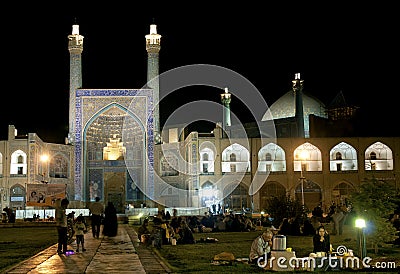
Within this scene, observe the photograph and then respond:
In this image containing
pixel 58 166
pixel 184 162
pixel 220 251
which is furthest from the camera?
pixel 58 166

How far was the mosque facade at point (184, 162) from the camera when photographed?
125 ft

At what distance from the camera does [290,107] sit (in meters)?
44.4

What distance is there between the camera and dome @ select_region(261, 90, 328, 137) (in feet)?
145

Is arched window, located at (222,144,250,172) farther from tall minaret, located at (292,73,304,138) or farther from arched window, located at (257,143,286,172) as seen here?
tall minaret, located at (292,73,304,138)

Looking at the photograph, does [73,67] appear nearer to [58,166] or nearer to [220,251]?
[58,166]

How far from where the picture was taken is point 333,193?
129 feet

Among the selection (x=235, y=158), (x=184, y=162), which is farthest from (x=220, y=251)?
(x=235, y=158)

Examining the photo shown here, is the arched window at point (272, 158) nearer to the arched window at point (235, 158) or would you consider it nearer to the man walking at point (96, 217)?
the arched window at point (235, 158)

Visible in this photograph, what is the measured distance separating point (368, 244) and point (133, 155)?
102ft

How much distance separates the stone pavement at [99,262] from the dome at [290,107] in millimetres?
32224

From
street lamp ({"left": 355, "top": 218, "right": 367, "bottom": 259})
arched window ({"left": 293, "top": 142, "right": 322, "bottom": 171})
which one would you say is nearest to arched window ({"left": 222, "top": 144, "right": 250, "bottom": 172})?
arched window ({"left": 293, "top": 142, "right": 322, "bottom": 171})

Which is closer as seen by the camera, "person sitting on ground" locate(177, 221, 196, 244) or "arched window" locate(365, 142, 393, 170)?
"person sitting on ground" locate(177, 221, 196, 244)

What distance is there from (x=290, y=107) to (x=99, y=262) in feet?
117

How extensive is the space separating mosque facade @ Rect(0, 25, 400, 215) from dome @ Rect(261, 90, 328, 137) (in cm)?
199
